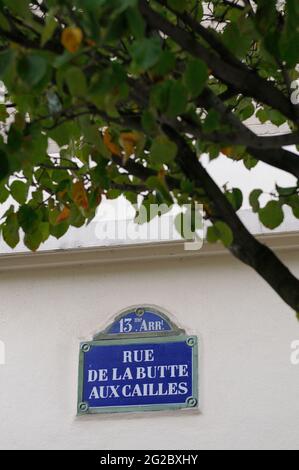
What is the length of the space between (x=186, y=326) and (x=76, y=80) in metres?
2.93

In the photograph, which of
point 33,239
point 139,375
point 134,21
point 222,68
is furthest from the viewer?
point 139,375

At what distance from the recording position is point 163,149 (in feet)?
9.56

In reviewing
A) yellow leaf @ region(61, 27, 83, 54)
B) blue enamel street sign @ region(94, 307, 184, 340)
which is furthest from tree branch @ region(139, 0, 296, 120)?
blue enamel street sign @ region(94, 307, 184, 340)

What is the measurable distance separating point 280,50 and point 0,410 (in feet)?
9.83

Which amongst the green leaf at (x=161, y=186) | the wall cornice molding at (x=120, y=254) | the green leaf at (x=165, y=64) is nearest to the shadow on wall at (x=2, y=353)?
the wall cornice molding at (x=120, y=254)

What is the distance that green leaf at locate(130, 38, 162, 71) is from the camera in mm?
2586

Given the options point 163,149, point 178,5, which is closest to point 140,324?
point 178,5

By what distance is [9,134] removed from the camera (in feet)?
9.89

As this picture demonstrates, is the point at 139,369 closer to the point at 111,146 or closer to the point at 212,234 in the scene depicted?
the point at 111,146

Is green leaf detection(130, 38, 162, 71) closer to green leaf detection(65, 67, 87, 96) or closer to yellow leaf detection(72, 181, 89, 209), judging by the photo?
green leaf detection(65, 67, 87, 96)

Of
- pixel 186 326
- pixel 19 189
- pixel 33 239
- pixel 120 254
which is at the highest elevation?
pixel 120 254

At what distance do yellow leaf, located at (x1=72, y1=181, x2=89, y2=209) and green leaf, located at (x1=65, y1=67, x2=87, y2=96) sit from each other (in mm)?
1016

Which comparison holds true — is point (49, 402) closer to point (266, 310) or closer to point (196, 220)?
point (266, 310)
